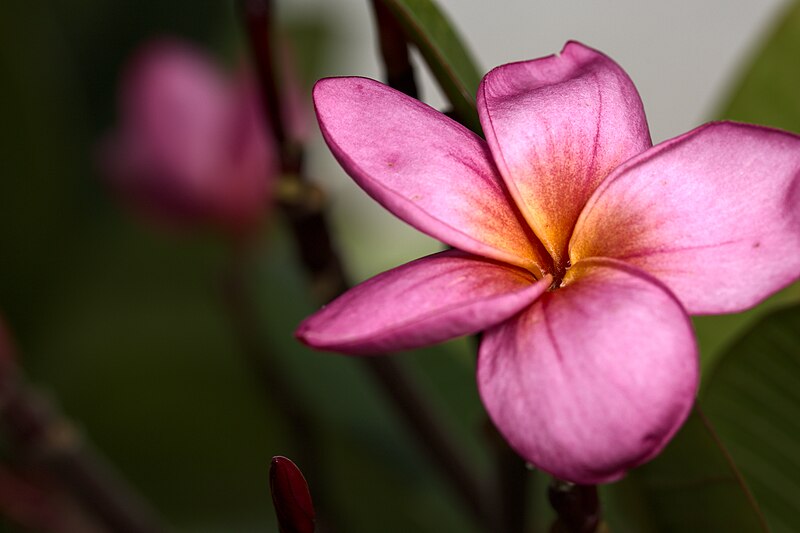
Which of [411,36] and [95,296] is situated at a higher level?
[411,36]

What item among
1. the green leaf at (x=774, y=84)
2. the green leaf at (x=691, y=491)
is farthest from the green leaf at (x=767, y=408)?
the green leaf at (x=774, y=84)

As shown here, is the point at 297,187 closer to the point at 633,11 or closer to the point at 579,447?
the point at 579,447

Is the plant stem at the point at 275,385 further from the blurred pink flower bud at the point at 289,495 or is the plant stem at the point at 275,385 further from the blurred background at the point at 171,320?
the blurred pink flower bud at the point at 289,495

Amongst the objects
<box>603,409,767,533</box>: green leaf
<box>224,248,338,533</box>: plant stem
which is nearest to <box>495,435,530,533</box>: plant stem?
<box>603,409,767,533</box>: green leaf

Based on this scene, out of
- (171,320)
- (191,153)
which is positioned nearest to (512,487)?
(191,153)

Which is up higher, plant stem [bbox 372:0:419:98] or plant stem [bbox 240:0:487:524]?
plant stem [bbox 372:0:419:98]

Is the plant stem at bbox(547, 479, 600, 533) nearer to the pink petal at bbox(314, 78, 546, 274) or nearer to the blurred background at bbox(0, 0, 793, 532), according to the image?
the pink petal at bbox(314, 78, 546, 274)

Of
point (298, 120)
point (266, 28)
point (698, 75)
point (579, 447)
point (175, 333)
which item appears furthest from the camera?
point (698, 75)

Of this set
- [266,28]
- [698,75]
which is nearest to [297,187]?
[266,28]
